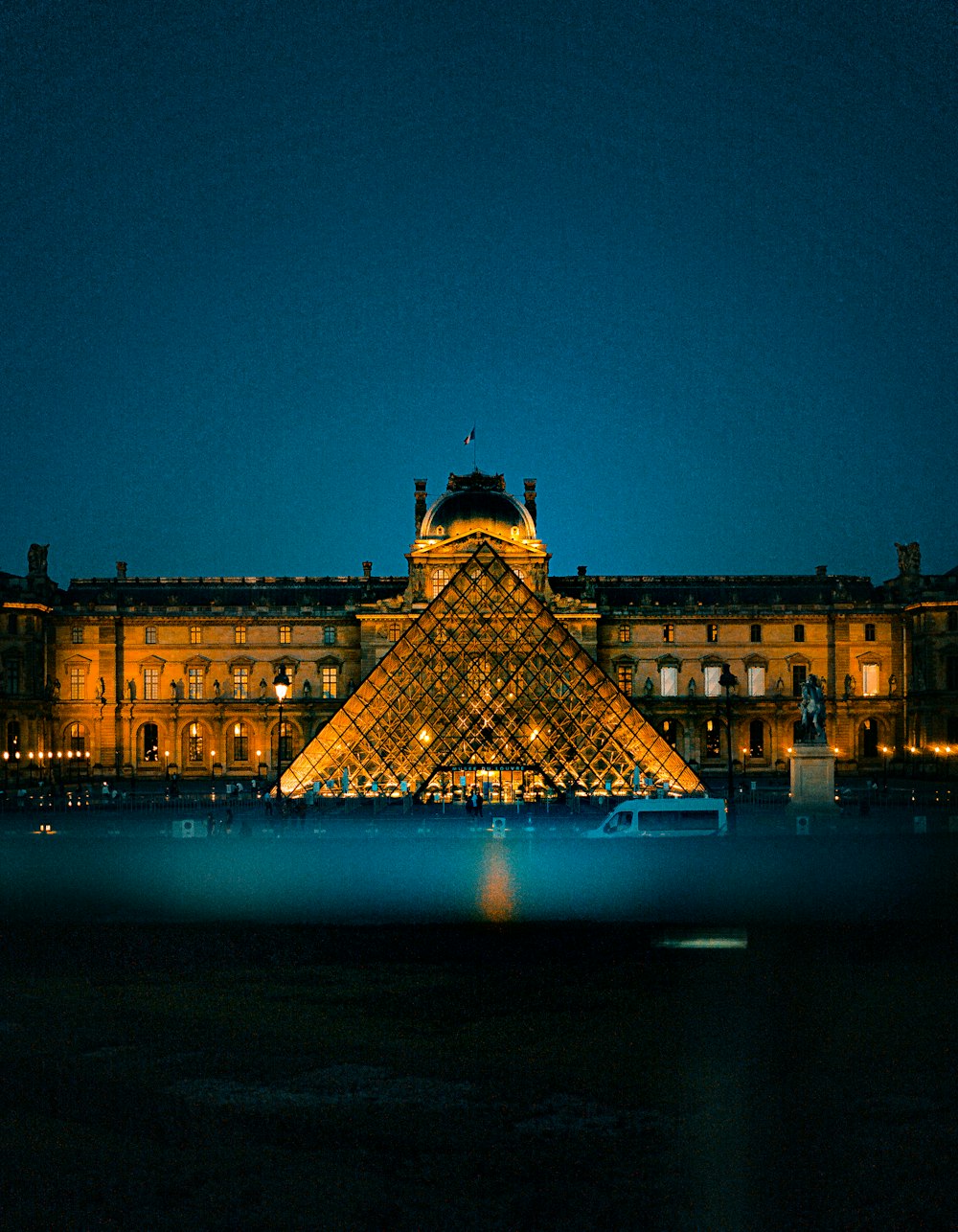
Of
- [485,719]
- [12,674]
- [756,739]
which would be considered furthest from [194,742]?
[485,719]

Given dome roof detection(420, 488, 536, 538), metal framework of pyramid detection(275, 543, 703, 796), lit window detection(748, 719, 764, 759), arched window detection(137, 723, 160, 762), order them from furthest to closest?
lit window detection(748, 719, 764, 759) → arched window detection(137, 723, 160, 762) → dome roof detection(420, 488, 536, 538) → metal framework of pyramid detection(275, 543, 703, 796)

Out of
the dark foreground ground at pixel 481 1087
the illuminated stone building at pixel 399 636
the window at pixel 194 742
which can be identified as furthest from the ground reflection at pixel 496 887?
the window at pixel 194 742

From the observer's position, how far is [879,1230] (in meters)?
6.47

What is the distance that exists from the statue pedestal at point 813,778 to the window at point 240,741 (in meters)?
33.3

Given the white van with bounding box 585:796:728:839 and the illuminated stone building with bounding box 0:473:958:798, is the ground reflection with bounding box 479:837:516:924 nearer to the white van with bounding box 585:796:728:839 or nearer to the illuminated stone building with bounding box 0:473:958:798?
the white van with bounding box 585:796:728:839

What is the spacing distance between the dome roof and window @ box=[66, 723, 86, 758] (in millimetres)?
17694

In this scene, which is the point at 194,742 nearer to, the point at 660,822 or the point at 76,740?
the point at 76,740

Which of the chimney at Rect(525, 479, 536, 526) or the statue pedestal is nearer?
the statue pedestal

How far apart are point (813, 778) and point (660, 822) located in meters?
4.11

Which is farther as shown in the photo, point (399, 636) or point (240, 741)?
point (240, 741)

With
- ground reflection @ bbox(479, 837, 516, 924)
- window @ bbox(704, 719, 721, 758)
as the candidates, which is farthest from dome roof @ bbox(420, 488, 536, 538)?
ground reflection @ bbox(479, 837, 516, 924)

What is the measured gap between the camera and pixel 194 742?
2357 inches

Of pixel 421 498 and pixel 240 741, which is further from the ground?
pixel 421 498

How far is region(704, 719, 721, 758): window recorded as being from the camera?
196 feet
